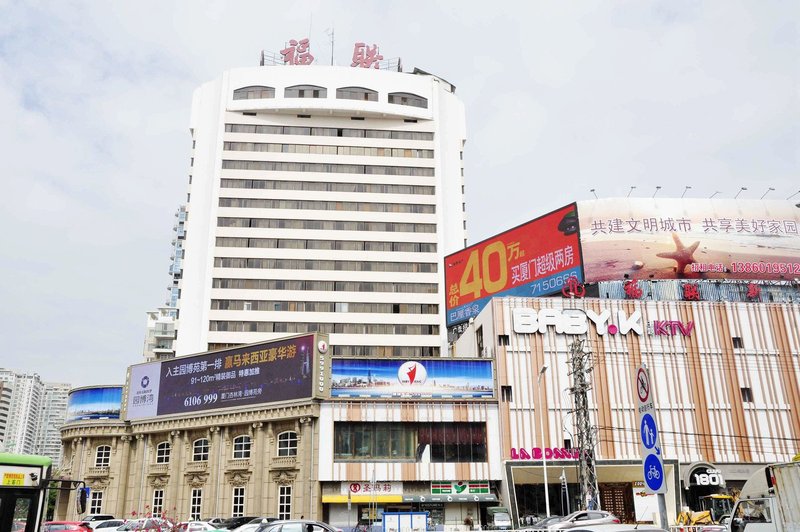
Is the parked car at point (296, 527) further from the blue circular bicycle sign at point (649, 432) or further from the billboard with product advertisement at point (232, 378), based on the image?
the billboard with product advertisement at point (232, 378)

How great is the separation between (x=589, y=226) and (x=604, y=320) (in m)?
11.5

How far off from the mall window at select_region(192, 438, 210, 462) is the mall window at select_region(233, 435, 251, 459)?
257cm

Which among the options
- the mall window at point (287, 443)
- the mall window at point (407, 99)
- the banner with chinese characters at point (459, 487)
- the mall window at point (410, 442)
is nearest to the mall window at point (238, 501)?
the mall window at point (287, 443)

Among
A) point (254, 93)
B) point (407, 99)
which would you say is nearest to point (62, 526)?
point (254, 93)

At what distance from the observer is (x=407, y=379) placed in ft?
160

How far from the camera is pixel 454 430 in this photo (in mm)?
48031

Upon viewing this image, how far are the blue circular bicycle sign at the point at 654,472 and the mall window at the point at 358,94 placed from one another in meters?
80.2

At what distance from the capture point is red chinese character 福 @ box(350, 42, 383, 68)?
9225 cm

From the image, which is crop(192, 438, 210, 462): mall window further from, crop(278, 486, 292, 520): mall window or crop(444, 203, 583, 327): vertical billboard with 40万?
crop(444, 203, 583, 327): vertical billboard with 40万

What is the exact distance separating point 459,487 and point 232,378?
18.3 m

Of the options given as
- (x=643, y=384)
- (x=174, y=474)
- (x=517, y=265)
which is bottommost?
(x=643, y=384)

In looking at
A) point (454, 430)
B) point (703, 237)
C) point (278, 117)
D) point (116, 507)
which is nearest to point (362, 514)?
point (454, 430)

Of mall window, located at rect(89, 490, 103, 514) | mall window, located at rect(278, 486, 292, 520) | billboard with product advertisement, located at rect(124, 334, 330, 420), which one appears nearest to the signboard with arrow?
billboard with product advertisement, located at rect(124, 334, 330, 420)

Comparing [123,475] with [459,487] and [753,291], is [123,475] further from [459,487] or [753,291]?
[753,291]
